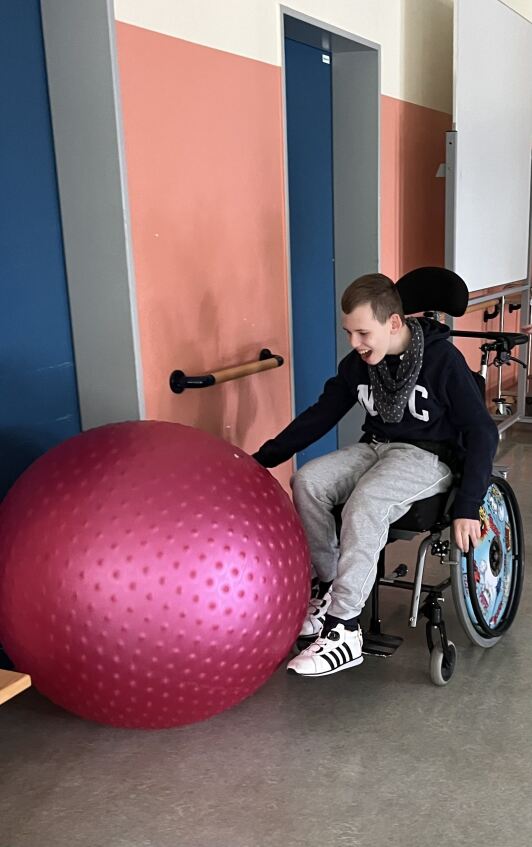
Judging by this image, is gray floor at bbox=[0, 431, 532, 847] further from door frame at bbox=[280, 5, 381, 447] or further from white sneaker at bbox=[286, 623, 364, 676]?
door frame at bbox=[280, 5, 381, 447]

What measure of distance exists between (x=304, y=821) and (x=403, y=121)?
324cm

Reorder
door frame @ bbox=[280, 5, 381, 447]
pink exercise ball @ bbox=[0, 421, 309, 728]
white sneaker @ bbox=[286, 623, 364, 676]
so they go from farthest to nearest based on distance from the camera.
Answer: door frame @ bbox=[280, 5, 381, 447] → white sneaker @ bbox=[286, 623, 364, 676] → pink exercise ball @ bbox=[0, 421, 309, 728]

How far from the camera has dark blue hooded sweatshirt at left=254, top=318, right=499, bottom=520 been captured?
2285mm

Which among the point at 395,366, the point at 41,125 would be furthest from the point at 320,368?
the point at 41,125

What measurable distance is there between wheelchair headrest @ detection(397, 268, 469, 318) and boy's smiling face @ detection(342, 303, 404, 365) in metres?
0.43

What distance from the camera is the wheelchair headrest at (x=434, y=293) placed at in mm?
2758

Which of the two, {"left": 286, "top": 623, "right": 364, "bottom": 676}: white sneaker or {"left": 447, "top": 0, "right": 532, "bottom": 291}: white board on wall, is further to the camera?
{"left": 447, "top": 0, "right": 532, "bottom": 291}: white board on wall

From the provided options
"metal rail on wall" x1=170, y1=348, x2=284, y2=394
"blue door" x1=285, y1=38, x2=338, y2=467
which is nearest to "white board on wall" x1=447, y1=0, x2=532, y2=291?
"blue door" x1=285, y1=38, x2=338, y2=467

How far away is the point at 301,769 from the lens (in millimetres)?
2020

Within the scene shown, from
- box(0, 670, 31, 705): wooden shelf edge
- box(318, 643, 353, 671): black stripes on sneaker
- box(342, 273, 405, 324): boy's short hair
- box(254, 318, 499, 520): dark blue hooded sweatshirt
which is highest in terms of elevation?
box(342, 273, 405, 324): boy's short hair

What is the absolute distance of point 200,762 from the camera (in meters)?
2.05

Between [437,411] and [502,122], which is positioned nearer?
[437,411]

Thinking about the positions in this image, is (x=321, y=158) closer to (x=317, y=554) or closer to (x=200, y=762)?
(x=317, y=554)

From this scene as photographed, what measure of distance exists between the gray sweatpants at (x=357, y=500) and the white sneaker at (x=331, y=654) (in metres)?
0.05
